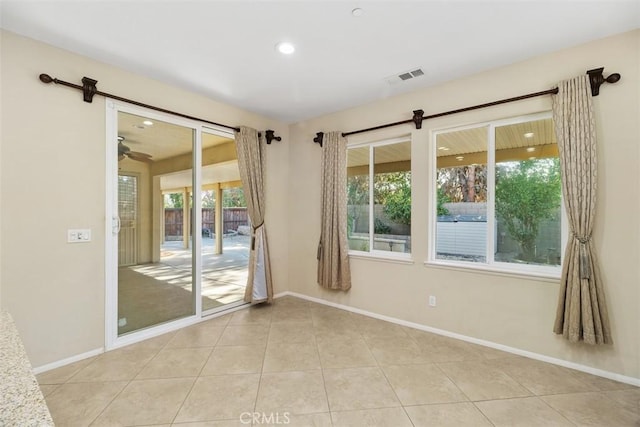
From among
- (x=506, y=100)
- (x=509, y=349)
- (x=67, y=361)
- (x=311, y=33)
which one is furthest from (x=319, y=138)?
(x=67, y=361)

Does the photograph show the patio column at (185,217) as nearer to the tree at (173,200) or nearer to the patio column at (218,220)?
the tree at (173,200)

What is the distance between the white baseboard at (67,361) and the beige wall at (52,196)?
0.03 meters

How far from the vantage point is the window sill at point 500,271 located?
2.50 metres

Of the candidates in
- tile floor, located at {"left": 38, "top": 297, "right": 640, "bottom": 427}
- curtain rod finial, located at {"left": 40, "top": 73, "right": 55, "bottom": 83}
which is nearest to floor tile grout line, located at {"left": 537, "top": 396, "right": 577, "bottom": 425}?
tile floor, located at {"left": 38, "top": 297, "right": 640, "bottom": 427}

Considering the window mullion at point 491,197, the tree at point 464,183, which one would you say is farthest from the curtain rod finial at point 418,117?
the window mullion at point 491,197

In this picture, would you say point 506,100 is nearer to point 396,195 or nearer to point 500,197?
point 500,197

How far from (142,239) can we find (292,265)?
2.09m

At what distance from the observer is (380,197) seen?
3.66 meters

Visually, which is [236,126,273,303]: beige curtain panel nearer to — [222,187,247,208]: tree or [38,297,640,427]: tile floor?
[222,187,247,208]: tree

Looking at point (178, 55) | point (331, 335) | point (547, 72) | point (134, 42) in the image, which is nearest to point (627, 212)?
point (547, 72)

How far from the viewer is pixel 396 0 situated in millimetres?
1919

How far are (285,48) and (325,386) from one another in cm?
275

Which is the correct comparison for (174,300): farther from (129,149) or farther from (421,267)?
(421,267)

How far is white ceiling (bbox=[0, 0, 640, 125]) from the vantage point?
1.98 meters
